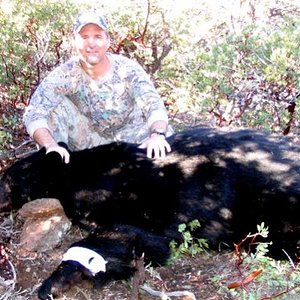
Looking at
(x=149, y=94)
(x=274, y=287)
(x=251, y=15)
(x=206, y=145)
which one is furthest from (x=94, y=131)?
(x=251, y=15)

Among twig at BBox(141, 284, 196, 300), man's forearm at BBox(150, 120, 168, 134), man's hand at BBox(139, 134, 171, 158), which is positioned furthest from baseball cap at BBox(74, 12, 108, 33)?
twig at BBox(141, 284, 196, 300)

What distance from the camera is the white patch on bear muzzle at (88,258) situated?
332cm

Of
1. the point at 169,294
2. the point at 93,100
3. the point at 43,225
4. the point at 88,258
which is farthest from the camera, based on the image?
the point at 93,100

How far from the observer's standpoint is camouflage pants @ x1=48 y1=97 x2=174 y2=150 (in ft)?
15.0

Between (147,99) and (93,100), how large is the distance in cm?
51

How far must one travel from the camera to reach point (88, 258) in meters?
3.35

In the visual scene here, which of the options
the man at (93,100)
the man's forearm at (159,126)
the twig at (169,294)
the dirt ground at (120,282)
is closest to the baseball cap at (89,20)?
the man at (93,100)

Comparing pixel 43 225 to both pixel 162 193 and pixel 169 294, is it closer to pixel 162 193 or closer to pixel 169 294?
pixel 162 193

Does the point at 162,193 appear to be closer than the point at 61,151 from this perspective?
Yes

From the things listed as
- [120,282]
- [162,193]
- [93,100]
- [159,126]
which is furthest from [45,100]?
[120,282]

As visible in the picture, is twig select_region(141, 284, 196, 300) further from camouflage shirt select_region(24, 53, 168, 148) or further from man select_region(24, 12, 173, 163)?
camouflage shirt select_region(24, 53, 168, 148)

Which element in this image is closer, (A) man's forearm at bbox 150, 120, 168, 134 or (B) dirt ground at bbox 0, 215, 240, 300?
(B) dirt ground at bbox 0, 215, 240, 300

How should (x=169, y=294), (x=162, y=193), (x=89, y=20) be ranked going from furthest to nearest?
(x=89, y=20) < (x=162, y=193) < (x=169, y=294)

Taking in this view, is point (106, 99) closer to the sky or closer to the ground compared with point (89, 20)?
closer to the ground
